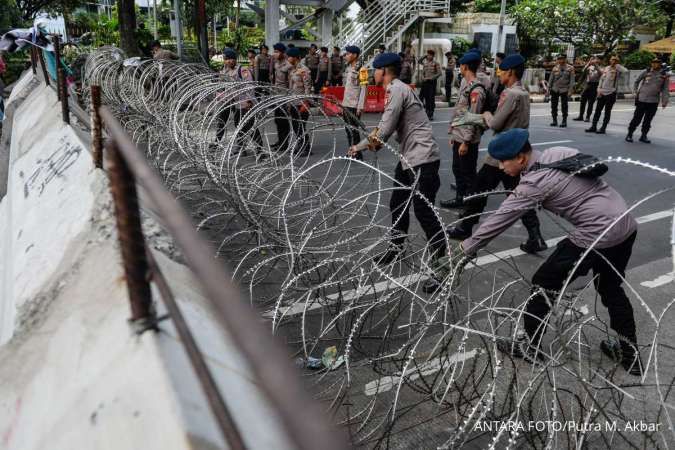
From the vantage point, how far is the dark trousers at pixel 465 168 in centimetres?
612

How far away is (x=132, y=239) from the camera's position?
1.23 m

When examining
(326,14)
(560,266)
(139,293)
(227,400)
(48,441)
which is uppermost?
(326,14)

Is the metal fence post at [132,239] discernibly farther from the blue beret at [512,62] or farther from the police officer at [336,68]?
the police officer at [336,68]

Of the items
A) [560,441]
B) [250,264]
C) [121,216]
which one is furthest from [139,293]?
[250,264]

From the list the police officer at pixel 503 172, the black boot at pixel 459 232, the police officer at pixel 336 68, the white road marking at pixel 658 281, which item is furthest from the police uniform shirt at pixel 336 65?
the white road marking at pixel 658 281

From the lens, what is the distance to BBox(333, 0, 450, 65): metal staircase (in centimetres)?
1956

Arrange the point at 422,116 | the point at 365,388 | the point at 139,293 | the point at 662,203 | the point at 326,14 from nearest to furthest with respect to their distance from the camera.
Result: 1. the point at 139,293
2. the point at 365,388
3. the point at 422,116
4. the point at 662,203
5. the point at 326,14

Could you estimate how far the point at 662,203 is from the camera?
6832mm

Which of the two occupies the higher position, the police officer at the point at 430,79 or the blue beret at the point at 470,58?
the blue beret at the point at 470,58

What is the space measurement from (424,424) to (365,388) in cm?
42

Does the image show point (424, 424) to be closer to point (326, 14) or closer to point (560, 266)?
point (560, 266)

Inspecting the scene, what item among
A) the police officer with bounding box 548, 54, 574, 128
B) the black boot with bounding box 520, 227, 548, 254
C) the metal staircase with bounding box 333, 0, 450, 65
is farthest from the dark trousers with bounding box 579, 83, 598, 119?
the black boot with bounding box 520, 227, 548, 254

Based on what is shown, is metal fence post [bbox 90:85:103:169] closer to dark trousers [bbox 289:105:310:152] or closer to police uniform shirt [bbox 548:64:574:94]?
dark trousers [bbox 289:105:310:152]

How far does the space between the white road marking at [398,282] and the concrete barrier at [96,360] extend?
36.6 inches
